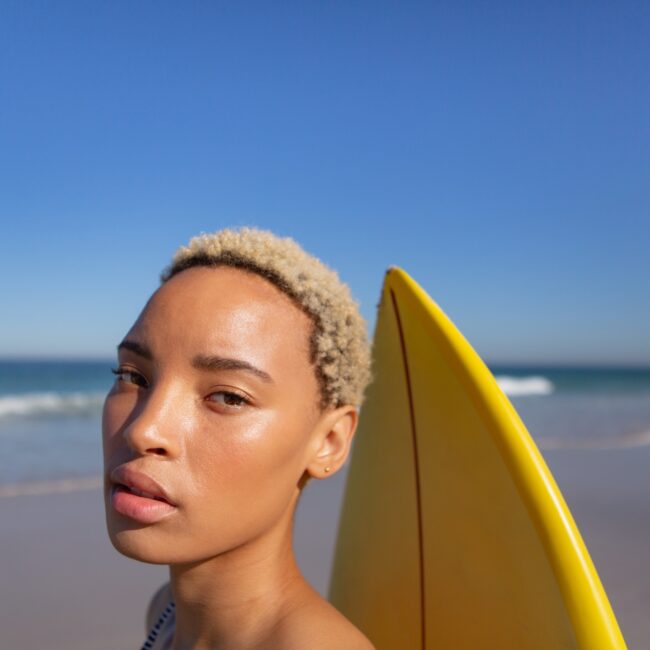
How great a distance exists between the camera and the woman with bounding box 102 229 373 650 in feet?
4.07

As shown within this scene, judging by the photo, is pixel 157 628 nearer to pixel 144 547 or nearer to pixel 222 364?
pixel 144 547

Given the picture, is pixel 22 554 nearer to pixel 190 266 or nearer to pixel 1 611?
pixel 1 611

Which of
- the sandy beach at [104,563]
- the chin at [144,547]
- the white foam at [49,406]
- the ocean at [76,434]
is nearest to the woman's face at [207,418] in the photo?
the chin at [144,547]

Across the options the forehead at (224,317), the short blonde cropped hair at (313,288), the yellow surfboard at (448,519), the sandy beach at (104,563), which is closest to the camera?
the yellow surfboard at (448,519)

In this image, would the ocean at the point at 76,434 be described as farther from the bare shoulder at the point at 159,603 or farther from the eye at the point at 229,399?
the eye at the point at 229,399

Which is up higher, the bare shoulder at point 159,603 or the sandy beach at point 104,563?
the sandy beach at point 104,563

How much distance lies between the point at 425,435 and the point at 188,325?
81 cm

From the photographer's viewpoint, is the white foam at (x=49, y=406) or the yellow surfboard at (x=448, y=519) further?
the white foam at (x=49, y=406)

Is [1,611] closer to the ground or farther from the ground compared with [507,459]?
farther from the ground

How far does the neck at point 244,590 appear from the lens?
1.39m

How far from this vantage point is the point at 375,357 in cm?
220

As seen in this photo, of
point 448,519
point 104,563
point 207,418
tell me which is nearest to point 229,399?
point 207,418

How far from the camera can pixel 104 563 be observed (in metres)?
4.48

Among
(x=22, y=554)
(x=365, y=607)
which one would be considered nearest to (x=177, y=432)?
(x=365, y=607)
